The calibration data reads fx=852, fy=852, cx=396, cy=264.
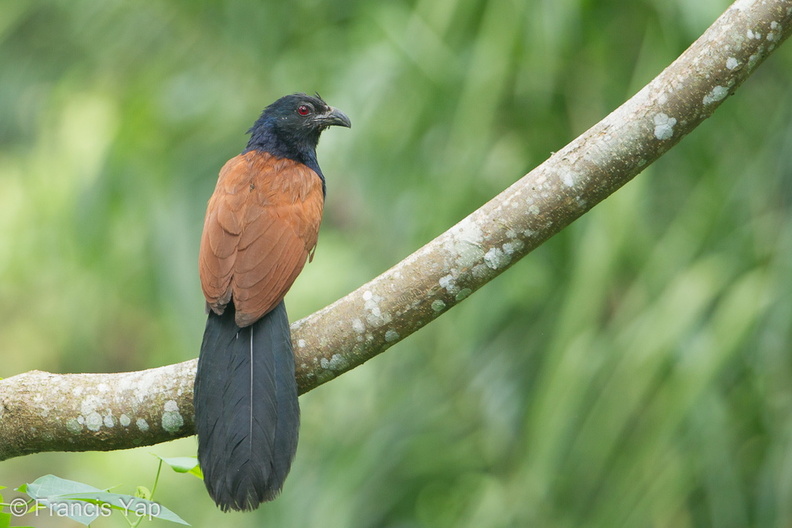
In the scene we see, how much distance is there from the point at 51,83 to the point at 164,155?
1397 mm

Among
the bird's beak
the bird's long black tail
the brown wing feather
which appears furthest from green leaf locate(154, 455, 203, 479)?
the bird's beak

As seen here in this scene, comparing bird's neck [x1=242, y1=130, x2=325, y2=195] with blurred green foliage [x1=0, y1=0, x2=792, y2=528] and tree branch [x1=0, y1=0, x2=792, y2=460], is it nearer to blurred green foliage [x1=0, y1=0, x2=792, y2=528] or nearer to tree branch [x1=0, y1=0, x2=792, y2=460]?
blurred green foliage [x1=0, y1=0, x2=792, y2=528]

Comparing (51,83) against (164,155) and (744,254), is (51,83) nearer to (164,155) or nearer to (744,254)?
(164,155)

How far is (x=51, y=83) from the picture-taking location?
5.45m

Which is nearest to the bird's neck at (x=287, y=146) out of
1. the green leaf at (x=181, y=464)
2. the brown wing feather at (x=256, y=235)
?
the brown wing feather at (x=256, y=235)

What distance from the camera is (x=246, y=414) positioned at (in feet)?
6.57

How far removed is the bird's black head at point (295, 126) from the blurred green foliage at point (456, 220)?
2.27 feet

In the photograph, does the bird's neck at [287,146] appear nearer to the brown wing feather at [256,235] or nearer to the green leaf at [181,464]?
the brown wing feather at [256,235]

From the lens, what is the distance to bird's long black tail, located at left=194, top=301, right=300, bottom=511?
6.30 feet

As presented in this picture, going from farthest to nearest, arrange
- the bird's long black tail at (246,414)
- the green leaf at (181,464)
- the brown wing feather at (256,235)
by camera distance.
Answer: the brown wing feather at (256,235) → the bird's long black tail at (246,414) → the green leaf at (181,464)

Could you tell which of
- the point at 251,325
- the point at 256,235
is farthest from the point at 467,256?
the point at 256,235

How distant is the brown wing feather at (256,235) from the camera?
90.7 inches

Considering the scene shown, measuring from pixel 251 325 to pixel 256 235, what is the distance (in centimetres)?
35

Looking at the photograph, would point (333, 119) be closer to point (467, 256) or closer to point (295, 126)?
point (295, 126)
